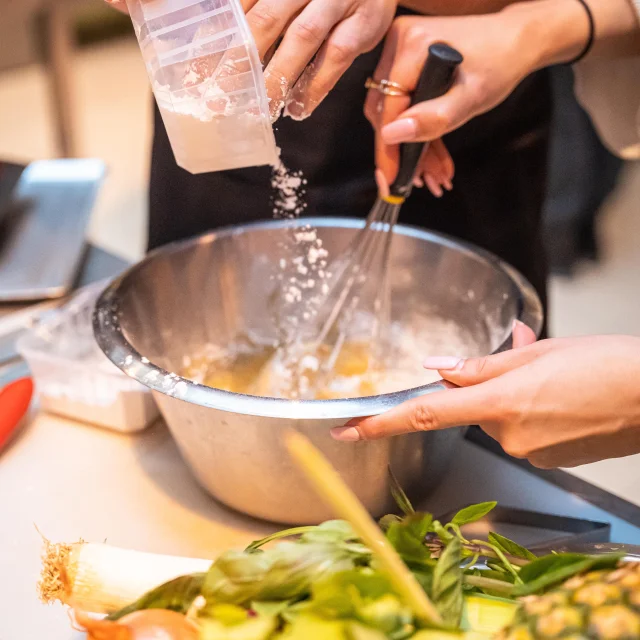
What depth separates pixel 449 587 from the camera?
14.4 inches

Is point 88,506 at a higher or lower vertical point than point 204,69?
lower

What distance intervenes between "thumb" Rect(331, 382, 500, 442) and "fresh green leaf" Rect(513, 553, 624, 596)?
0.31 ft

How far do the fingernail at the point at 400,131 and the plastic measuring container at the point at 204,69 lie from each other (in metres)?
0.13

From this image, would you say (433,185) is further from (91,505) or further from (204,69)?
(91,505)

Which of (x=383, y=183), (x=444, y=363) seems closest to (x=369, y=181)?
(x=383, y=183)

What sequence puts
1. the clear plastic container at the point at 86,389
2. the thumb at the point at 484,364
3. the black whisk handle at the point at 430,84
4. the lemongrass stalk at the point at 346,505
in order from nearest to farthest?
the lemongrass stalk at the point at 346,505, the thumb at the point at 484,364, the black whisk handle at the point at 430,84, the clear plastic container at the point at 86,389

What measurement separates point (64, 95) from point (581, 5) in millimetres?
1497

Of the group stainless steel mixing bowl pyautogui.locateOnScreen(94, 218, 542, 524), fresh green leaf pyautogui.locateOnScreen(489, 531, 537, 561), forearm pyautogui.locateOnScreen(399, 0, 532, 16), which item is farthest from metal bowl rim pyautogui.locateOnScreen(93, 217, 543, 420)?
forearm pyautogui.locateOnScreen(399, 0, 532, 16)

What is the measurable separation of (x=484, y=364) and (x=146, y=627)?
26 centimetres


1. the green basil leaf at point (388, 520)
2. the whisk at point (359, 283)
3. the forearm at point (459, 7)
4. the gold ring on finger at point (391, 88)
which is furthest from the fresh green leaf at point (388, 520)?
the forearm at point (459, 7)

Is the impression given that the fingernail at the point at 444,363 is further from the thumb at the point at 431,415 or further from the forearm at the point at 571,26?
the forearm at the point at 571,26

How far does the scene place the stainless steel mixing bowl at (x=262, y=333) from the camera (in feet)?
1.60

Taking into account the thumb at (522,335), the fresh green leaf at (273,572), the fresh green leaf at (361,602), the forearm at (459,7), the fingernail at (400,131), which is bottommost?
the thumb at (522,335)

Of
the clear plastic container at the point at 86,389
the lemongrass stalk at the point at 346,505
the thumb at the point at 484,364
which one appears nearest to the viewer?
the lemongrass stalk at the point at 346,505
